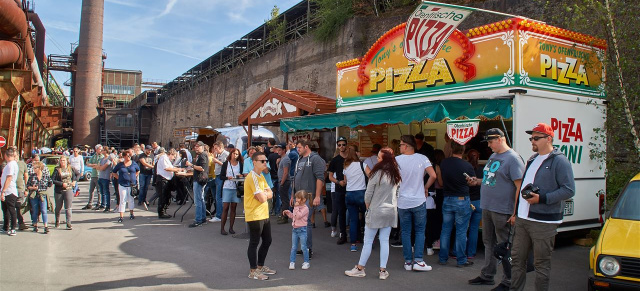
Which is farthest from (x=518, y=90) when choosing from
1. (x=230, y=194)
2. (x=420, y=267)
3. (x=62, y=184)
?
(x=62, y=184)

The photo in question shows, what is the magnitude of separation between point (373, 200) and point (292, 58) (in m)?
20.9

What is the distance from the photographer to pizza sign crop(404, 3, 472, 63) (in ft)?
26.9

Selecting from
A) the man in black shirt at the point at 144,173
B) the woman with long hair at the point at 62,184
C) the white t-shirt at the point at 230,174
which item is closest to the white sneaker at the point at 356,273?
the white t-shirt at the point at 230,174

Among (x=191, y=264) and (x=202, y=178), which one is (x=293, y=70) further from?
(x=191, y=264)

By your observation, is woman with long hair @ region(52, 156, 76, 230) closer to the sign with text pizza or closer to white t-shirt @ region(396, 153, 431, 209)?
the sign with text pizza

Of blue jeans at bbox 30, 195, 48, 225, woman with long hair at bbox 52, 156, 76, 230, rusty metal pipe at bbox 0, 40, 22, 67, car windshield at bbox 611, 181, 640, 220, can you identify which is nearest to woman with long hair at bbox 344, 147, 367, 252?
car windshield at bbox 611, 181, 640, 220

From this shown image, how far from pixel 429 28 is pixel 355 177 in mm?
3140

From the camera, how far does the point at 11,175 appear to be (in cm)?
892

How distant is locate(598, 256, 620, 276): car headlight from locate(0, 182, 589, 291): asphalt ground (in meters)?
1.21

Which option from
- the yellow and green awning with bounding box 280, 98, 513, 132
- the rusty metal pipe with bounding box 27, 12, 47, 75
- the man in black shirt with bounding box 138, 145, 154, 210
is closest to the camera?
the yellow and green awning with bounding box 280, 98, 513, 132

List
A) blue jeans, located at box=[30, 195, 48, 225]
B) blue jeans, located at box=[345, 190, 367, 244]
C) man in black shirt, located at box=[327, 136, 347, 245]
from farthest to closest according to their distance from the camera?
blue jeans, located at box=[30, 195, 48, 225], man in black shirt, located at box=[327, 136, 347, 245], blue jeans, located at box=[345, 190, 367, 244]

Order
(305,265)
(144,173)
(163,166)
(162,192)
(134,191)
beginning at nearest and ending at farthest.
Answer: (305,265), (163,166), (162,192), (134,191), (144,173)

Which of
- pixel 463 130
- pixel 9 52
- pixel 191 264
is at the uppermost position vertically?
pixel 9 52

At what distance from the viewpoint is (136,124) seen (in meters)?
59.3
